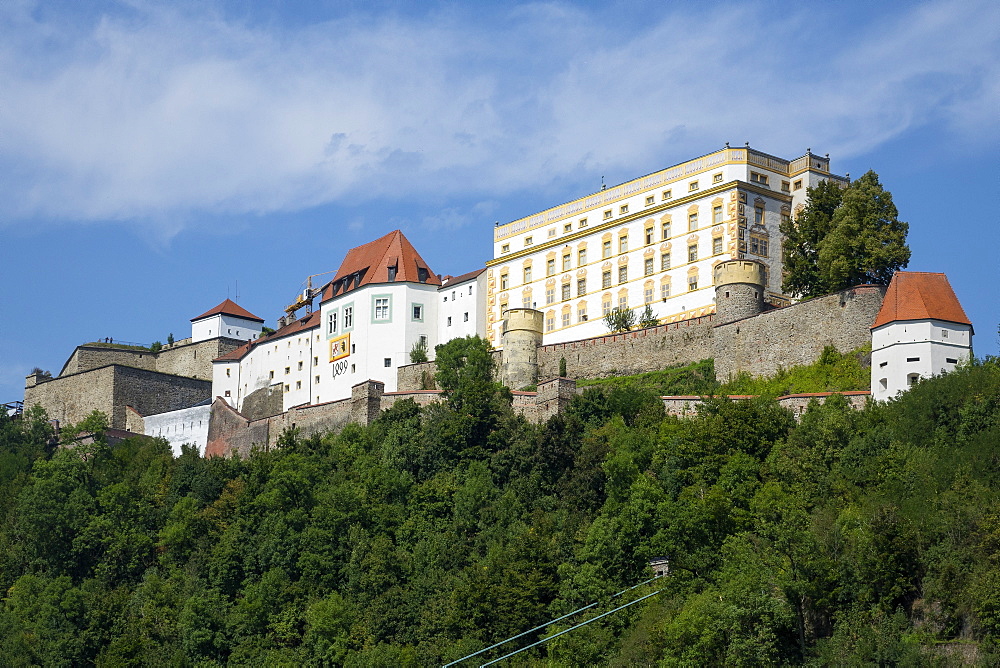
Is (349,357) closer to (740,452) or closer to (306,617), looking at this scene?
(306,617)

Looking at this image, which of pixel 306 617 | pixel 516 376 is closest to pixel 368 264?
pixel 516 376

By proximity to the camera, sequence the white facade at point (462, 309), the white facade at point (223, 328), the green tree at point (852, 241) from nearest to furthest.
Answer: the green tree at point (852, 241) < the white facade at point (462, 309) < the white facade at point (223, 328)

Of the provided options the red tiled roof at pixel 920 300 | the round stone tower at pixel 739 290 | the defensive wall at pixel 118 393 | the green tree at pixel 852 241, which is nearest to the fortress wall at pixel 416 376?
the round stone tower at pixel 739 290

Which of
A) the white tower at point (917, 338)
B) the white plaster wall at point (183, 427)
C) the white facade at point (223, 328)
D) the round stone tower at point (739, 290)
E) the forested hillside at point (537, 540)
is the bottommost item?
the forested hillside at point (537, 540)

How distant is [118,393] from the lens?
90.1 meters

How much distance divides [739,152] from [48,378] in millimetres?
44608

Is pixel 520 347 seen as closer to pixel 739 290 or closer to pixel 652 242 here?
pixel 652 242

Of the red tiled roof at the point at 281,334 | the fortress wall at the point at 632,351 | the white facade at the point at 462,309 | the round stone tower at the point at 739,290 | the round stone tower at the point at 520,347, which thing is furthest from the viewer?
the red tiled roof at the point at 281,334

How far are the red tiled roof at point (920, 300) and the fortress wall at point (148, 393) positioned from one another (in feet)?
144

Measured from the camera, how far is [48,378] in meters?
96.1

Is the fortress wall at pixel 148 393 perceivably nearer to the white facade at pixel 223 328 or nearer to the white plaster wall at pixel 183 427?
the white plaster wall at pixel 183 427

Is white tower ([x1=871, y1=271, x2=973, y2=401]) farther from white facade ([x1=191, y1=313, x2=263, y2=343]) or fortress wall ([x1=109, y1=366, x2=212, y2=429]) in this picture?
white facade ([x1=191, y1=313, x2=263, y2=343])

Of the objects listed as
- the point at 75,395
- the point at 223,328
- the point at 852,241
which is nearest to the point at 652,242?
the point at 852,241

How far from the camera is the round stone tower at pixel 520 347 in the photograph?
245ft
